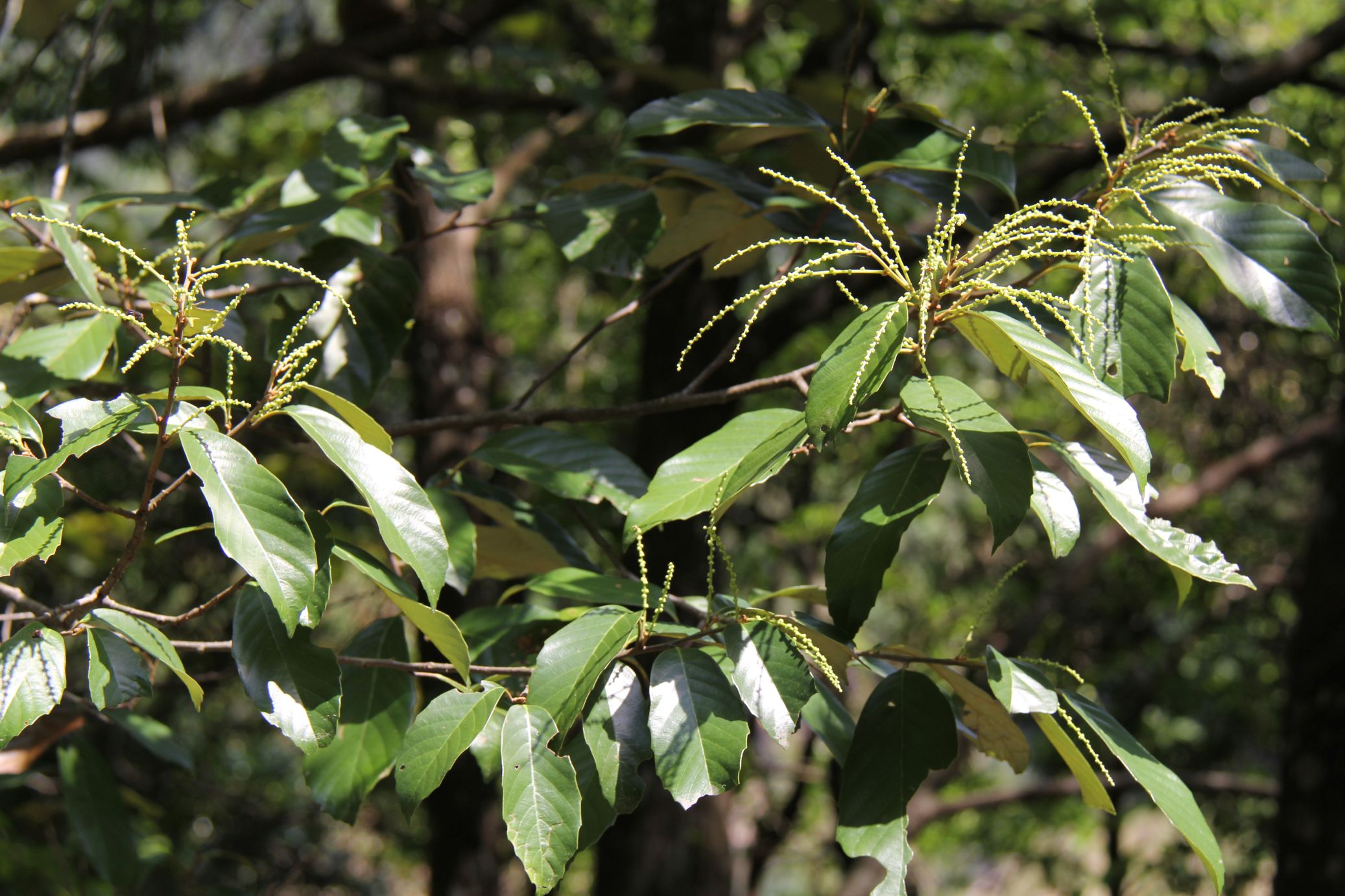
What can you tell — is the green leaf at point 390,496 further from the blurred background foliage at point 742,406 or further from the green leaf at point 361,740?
the blurred background foliage at point 742,406

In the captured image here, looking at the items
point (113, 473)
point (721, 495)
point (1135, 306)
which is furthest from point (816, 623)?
point (113, 473)

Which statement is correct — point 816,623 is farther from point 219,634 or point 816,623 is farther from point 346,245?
point 219,634

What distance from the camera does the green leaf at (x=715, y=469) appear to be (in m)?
0.87

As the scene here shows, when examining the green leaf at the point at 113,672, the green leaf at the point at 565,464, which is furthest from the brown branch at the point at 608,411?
the green leaf at the point at 113,672

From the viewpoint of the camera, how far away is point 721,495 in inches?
33.8

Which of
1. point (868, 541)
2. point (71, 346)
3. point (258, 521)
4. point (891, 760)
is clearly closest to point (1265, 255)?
point (868, 541)

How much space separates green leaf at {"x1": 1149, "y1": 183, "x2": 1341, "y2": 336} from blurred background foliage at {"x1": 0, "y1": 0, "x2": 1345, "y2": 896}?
0.98m

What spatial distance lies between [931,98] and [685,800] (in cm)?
403

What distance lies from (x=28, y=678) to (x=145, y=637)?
9 centimetres

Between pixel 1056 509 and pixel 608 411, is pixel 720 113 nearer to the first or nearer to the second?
pixel 608 411

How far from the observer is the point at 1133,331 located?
0.95m

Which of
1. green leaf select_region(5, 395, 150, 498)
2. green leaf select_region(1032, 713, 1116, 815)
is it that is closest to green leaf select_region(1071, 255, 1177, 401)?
green leaf select_region(1032, 713, 1116, 815)

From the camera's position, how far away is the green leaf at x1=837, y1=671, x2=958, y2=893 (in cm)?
Result: 90

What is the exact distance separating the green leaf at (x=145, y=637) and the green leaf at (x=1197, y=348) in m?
0.92
